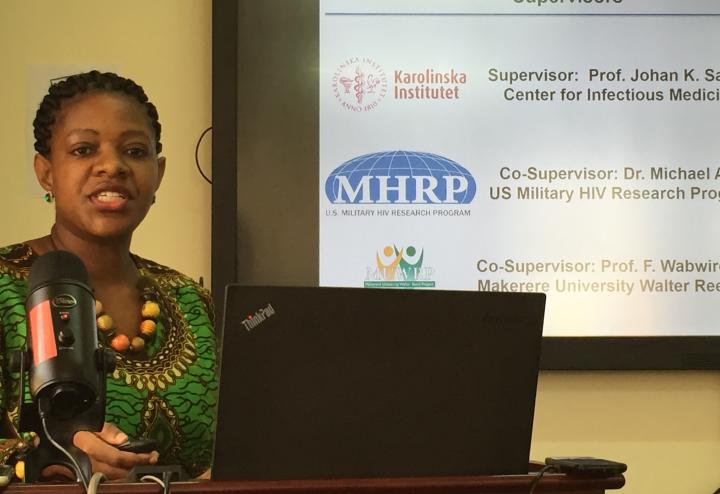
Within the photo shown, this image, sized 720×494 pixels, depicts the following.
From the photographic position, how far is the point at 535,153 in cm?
276

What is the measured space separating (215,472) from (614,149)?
1.97 metres

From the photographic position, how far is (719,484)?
279cm

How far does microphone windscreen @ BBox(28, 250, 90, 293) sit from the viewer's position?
1115mm

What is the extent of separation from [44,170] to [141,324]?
1.06 ft

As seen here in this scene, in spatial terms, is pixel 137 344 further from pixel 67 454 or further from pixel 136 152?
pixel 67 454

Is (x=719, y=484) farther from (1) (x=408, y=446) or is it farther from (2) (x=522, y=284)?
(1) (x=408, y=446)

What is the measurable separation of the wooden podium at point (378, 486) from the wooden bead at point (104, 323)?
0.70 meters

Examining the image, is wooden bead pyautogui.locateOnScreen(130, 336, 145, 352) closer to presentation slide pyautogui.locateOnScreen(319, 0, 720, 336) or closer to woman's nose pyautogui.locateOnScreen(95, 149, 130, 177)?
woman's nose pyautogui.locateOnScreen(95, 149, 130, 177)

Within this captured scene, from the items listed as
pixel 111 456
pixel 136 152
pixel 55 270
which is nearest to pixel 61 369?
pixel 55 270

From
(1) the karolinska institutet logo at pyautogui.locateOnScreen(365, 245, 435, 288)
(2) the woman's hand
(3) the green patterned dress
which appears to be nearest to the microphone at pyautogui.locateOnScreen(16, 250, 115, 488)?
(2) the woman's hand

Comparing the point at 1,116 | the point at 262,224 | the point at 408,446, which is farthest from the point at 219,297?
the point at 408,446

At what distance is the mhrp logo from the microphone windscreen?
1589 mm

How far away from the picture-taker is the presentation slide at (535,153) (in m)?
2.73

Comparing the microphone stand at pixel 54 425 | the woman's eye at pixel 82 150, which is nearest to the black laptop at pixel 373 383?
the microphone stand at pixel 54 425
